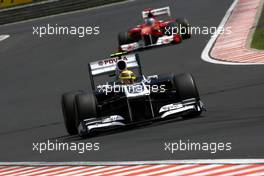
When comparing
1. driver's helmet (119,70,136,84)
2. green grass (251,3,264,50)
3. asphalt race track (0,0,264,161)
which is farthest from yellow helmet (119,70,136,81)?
green grass (251,3,264,50)

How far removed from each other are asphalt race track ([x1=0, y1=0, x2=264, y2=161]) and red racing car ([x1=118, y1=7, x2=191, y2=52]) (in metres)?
0.35

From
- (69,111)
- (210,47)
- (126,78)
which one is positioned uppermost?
(126,78)

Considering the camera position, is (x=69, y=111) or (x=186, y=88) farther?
(x=69, y=111)

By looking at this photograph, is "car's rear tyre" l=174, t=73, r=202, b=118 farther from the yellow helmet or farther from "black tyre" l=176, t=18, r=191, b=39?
"black tyre" l=176, t=18, r=191, b=39

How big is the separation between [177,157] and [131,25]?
27.4 m

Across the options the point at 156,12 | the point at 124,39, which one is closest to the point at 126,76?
the point at 156,12

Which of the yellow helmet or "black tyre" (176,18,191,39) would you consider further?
"black tyre" (176,18,191,39)

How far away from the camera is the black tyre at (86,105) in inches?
571

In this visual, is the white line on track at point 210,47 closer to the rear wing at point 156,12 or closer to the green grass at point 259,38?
the green grass at point 259,38

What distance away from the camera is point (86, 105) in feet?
47.6

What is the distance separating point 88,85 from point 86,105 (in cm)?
907

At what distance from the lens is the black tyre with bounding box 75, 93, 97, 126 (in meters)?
14.5

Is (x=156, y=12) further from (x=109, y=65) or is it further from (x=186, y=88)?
(x=186, y=88)

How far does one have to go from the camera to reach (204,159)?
419 inches
